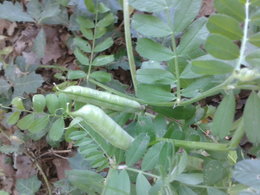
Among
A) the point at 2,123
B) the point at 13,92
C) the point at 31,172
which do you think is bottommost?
the point at 31,172

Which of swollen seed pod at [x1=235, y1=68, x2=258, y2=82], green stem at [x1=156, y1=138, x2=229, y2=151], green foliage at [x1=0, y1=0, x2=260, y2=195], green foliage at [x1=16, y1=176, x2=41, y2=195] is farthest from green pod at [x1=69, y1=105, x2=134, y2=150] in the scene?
green foliage at [x1=16, y1=176, x2=41, y2=195]

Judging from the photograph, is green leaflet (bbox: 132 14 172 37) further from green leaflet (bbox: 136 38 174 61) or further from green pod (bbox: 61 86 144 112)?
green pod (bbox: 61 86 144 112)

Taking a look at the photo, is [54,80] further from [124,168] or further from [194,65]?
[194,65]

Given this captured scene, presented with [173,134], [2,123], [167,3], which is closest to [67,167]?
[2,123]

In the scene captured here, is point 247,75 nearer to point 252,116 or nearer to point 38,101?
point 252,116

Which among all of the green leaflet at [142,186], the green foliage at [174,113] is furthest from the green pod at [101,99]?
the green leaflet at [142,186]

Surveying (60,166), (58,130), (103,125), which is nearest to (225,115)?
(103,125)
